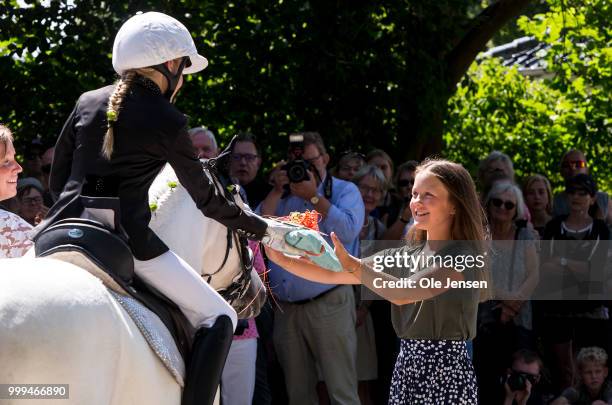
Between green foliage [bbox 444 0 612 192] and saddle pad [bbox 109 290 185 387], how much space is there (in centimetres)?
838

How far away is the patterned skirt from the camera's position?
5.06 m

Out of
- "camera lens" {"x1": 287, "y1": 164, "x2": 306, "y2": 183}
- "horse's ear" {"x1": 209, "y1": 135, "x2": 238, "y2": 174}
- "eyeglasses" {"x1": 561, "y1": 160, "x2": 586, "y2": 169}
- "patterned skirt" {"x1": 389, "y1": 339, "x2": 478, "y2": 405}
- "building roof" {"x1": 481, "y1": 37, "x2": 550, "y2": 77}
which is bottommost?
"patterned skirt" {"x1": 389, "y1": 339, "x2": 478, "y2": 405}

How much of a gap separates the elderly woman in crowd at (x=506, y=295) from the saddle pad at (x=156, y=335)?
4.72m

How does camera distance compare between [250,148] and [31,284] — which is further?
[250,148]

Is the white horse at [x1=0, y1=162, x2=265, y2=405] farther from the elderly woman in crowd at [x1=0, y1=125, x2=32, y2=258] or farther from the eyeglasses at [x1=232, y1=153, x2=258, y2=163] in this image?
the eyeglasses at [x1=232, y1=153, x2=258, y2=163]

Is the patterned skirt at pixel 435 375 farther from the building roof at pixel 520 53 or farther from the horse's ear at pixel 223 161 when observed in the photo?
the building roof at pixel 520 53

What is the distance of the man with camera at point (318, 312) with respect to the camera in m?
8.04

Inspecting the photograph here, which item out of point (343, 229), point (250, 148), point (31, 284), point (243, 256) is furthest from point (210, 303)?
point (250, 148)

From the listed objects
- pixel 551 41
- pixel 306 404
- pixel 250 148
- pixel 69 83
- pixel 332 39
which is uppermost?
pixel 551 41

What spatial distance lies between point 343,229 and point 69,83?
3082 millimetres

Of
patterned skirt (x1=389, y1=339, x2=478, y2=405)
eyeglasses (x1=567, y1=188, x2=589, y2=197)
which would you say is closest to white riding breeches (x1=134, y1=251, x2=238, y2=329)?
patterned skirt (x1=389, y1=339, x2=478, y2=405)

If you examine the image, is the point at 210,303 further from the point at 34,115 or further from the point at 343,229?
the point at 34,115

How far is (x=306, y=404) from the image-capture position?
8195mm

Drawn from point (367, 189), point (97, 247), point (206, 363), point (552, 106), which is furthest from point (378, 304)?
point (552, 106)
